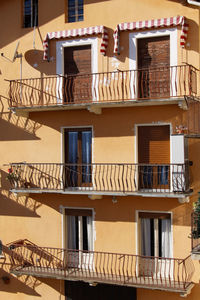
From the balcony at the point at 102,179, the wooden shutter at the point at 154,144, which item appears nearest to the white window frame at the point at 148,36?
the wooden shutter at the point at 154,144

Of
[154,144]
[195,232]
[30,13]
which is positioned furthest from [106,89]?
[195,232]

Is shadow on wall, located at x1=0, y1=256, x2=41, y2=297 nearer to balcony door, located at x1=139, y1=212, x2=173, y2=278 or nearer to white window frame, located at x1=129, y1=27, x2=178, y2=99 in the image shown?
balcony door, located at x1=139, y1=212, x2=173, y2=278

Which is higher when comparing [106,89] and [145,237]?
[106,89]

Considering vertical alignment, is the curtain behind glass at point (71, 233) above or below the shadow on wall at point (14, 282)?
above

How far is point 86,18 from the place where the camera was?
1817cm

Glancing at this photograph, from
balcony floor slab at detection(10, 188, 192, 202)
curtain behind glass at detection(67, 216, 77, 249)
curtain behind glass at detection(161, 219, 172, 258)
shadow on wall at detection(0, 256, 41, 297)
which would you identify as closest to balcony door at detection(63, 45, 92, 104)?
balcony floor slab at detection(10, 188, 192, 202)

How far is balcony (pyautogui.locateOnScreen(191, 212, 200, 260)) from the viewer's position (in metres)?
14.8

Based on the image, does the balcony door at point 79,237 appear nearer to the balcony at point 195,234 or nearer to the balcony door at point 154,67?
the balcony at point 195,234

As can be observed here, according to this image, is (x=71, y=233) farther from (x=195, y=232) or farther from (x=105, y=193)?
(x=195, y=232)

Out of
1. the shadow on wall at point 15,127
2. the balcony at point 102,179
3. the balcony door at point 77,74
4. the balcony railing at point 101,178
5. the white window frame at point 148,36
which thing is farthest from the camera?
the shadow on wall at point 15,127

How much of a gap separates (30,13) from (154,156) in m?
7.70

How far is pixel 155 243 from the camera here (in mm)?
17156

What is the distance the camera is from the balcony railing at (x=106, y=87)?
1659 cm

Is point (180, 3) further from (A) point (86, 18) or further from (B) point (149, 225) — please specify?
(B) point (149, 225)
